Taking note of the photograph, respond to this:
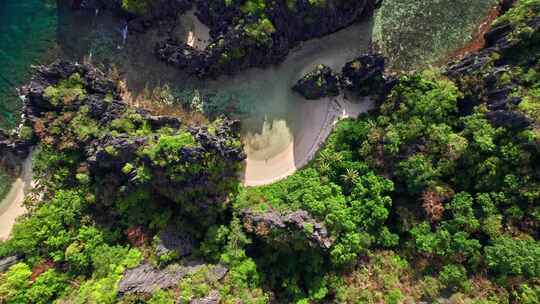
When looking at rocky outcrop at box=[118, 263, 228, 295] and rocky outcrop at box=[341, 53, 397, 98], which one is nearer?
rocky outcrop at box=[118, 263, 228, 295]

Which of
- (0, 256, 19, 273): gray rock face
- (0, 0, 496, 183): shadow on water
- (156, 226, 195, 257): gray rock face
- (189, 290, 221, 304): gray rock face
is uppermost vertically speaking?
(0, 0, 496, 183): shadow on water

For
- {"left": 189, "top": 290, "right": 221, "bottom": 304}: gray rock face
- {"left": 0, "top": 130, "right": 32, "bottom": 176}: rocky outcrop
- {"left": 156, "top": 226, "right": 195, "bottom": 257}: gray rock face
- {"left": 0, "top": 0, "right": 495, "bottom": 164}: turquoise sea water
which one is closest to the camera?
{"left": 189, "top": 290, "right": 221, "bottom": 304}: gray rock face

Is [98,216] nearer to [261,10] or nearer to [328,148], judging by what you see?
[328,148]

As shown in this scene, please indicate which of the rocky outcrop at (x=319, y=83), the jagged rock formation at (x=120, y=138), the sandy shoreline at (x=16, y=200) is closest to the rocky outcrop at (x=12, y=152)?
the sandy shoreline at (x=16, y=200)

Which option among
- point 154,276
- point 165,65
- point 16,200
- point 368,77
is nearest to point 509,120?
point 368,77

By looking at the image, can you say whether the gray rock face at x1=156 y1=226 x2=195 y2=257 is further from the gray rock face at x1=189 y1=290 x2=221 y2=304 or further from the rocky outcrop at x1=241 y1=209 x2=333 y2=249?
the rocky outcrop at x1=241 y1=209 x2=333 y2=249

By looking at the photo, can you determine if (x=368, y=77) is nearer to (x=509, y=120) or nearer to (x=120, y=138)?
(x=509, y=120)

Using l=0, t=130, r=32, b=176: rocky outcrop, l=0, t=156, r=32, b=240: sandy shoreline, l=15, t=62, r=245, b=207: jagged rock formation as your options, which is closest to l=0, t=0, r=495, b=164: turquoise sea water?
l=0, t=130, r=32, b=176: rocky outcrop
